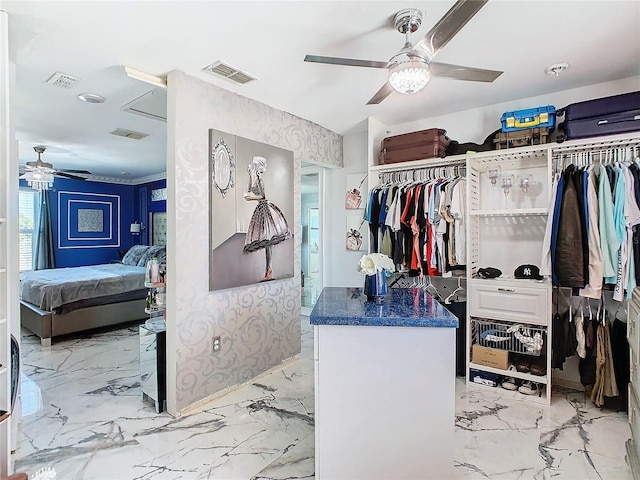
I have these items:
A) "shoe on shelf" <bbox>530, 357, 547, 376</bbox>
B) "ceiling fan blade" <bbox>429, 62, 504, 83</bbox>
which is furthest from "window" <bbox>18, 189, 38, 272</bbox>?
"shoe on shelf" <bbox>530, 357, 547, 376</bbox>

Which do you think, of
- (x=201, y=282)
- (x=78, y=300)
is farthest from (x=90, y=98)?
(x=78, y=300)

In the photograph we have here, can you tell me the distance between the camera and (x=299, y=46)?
2.15 meters

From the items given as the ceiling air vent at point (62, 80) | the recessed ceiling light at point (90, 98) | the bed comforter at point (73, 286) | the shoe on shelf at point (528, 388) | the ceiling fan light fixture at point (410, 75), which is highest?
the recessed ceiling light at point (90, 98)

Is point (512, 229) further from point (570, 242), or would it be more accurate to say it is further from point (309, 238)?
point (309, 238)

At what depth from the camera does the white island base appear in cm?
161

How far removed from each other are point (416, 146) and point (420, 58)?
1611mm

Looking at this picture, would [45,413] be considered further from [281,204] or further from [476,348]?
[476,348]

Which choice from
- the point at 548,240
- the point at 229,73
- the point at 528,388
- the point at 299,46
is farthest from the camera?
the point at 528,388

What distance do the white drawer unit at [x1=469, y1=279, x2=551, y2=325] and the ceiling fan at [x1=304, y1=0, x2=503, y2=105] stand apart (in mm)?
1637

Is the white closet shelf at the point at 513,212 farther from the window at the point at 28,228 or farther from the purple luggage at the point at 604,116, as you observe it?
the window at the point at 28,228

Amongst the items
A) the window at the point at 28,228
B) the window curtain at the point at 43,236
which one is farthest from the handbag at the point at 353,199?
the window at the point at 28,228

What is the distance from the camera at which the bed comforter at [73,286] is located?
13.4 feet

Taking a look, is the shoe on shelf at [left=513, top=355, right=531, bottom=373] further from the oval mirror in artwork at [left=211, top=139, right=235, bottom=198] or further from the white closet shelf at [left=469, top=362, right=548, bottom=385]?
the oval mirror in artwork at [left=211, top=139, right=235, bottom=198]

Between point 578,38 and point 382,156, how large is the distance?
1742mm
